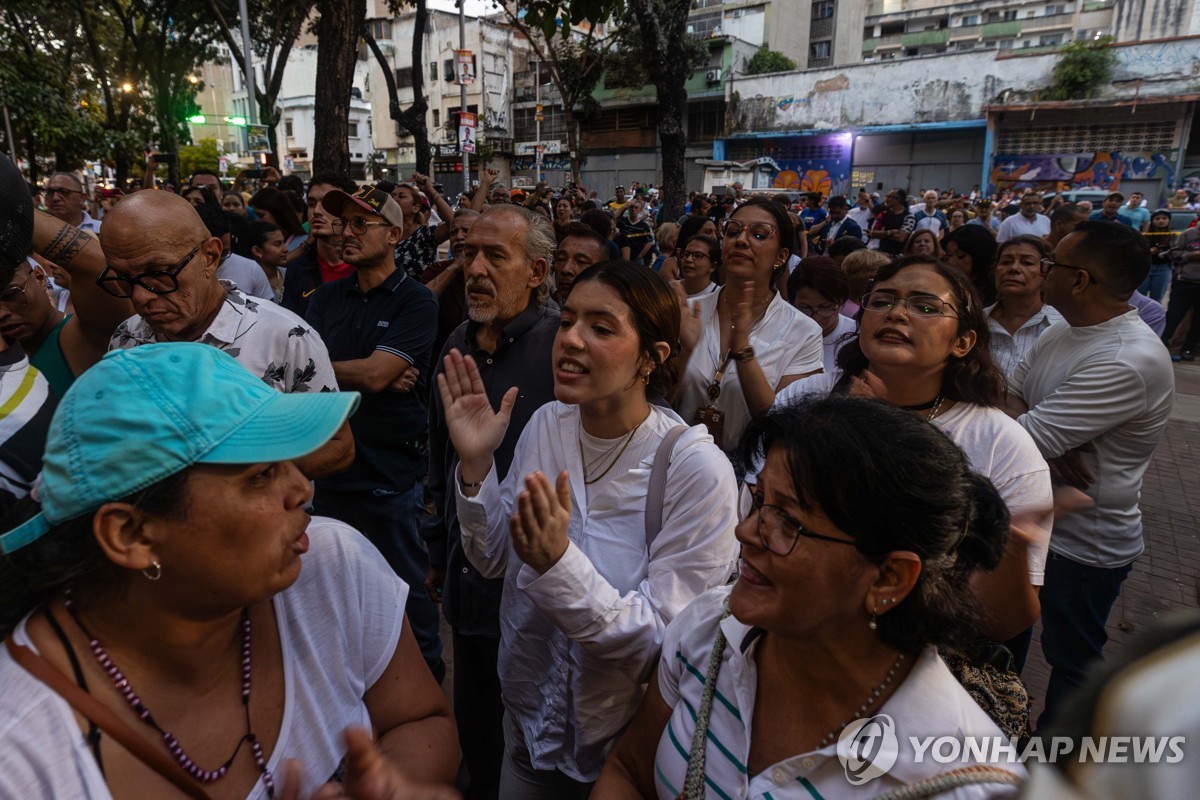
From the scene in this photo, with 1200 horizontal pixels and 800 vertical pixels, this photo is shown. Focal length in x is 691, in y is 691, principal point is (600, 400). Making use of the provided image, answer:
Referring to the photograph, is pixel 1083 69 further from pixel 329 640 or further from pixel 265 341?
pixel 329 640

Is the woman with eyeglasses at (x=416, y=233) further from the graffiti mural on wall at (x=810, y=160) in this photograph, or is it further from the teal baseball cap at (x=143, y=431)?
the graffiti mural on wall at (x=810, y=160)

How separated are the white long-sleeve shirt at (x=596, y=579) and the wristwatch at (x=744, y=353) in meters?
0.96

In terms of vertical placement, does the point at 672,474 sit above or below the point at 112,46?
below

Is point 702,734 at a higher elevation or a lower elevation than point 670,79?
lower

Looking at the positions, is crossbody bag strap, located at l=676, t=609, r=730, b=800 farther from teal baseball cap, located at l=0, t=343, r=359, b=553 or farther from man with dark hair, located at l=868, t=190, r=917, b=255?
man with dark hair, located at l=868, t=190, r=917, b=255

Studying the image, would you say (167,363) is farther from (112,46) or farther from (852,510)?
(112,46)

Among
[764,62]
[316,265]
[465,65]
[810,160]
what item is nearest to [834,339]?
[316,265]

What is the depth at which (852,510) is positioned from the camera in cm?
132

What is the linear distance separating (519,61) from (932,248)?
4527 centimetres

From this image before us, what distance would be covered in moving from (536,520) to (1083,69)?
33.5 metres

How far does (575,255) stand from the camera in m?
4.67

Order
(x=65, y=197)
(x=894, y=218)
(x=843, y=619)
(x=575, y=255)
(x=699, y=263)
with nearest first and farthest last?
(x=843, y=619)
(x=575, y=255)
(x=699, y=263)
(x=65, y=197)
(x=894, y=218)

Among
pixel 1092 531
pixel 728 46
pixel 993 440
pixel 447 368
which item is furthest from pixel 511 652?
pixel 728 46

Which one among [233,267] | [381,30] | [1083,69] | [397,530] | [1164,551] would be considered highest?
[381,30]
